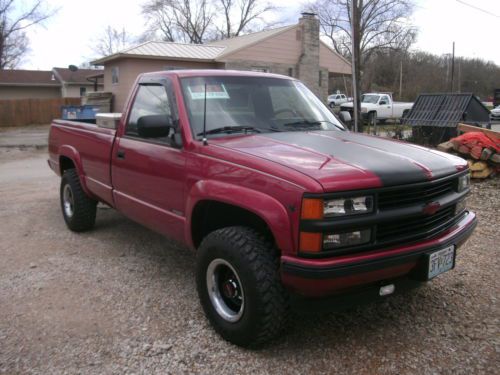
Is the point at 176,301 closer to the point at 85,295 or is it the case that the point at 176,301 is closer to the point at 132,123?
the point at 85,295

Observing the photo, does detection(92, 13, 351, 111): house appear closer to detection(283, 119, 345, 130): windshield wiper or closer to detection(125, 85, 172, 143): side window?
detection(125, 85, 172, 143): side window

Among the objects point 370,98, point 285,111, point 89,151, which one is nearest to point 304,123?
point 285,111

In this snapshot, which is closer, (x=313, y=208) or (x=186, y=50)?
→ (x=313, y=208)

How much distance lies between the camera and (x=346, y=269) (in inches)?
101

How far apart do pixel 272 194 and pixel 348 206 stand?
438 millimetres

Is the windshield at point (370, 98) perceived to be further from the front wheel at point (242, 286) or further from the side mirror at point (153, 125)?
the front wheel at point (242, 286)

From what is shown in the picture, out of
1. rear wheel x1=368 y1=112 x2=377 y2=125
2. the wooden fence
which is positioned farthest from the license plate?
the wooden fence

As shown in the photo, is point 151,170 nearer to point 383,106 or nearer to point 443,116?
point 443,116

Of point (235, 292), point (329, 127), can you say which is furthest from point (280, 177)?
point (329, 127)

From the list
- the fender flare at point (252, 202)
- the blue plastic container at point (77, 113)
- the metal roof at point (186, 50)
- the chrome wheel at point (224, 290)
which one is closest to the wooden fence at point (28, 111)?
the metal roof at point (186, 50)

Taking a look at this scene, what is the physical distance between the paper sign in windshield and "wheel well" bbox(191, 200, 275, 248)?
37.1 inches

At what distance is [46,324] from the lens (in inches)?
135

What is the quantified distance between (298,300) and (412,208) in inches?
35.0

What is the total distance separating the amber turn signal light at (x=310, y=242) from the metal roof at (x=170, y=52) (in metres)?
20.6
